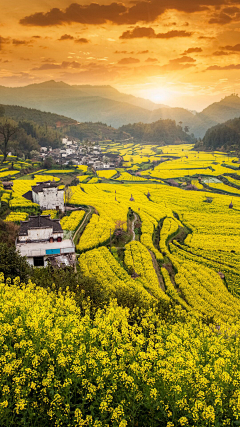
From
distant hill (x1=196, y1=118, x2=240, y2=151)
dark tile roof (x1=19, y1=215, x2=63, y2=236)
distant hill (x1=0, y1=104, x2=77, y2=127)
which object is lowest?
dark tile roof (x1=19, y1=215, x2=63, y2=236)

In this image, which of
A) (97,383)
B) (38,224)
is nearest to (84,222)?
(38,224)

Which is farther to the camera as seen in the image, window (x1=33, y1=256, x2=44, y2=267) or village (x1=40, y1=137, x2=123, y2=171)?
village (x1=40, y1=137, x2=123, y2=171)

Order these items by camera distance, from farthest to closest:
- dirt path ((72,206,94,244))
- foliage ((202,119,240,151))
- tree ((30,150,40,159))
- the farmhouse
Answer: foliage ((202,119,240,151))
tree ((30,150,40,159))
the farmhouse
dirt path ((72,206,94,244))

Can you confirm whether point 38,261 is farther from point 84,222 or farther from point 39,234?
point 84,222

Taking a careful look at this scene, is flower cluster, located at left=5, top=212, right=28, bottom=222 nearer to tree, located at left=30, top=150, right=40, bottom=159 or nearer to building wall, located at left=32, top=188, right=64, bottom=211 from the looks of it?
building wall, located at left=32, top=188, right=64, bottom=211

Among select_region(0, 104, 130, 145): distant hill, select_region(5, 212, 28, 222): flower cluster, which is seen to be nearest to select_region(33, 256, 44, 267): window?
select_region(5, 212, 28, 222): flower cluster

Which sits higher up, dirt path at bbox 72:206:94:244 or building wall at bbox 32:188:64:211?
building wall at bbox 32:188:64:211

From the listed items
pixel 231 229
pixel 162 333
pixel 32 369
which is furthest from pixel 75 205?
pixel 32 369

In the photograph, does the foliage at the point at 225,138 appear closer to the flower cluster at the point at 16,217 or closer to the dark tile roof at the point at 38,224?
the flower cluster at the point at 16,217

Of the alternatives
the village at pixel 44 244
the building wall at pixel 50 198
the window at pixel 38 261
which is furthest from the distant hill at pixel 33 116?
the window at pixel 38 261

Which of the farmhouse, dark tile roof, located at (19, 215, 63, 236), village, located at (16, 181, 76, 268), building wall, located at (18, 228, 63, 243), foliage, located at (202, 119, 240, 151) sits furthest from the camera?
foliage, located at (202, 119, 240, 151)
